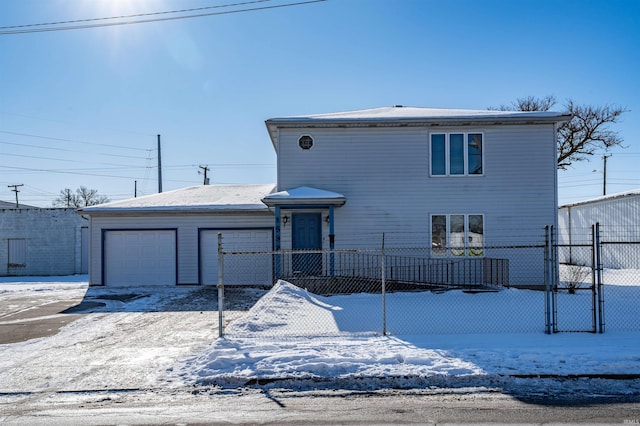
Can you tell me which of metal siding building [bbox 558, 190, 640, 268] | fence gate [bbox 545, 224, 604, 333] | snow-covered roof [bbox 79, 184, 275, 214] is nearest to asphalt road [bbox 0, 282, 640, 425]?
fence gate [bbox 545, 224, 604, 333]

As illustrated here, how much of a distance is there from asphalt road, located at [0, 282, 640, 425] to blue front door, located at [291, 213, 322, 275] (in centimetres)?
864

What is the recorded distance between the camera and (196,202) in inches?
698

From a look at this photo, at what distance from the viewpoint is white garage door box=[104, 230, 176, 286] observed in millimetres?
17219

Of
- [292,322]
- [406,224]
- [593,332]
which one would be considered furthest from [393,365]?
[406,224]

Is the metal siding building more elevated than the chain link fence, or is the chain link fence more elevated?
the metal siding building

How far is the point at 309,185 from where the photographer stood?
50.8 feet

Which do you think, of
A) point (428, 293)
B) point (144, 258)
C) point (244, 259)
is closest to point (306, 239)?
point (244, 259)

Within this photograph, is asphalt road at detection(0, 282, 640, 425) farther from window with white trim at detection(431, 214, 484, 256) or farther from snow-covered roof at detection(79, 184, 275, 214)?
snow-covered roof at detection(79, 184, 275, 214)

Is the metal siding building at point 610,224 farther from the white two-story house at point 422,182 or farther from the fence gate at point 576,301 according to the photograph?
the white two-story house at point 422,182

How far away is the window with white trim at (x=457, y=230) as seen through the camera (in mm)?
15250

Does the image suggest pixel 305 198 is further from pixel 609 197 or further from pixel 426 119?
pixel 609 197

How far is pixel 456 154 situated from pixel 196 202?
976 cm

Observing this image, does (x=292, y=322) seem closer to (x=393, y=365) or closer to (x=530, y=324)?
(x=393, y=365)

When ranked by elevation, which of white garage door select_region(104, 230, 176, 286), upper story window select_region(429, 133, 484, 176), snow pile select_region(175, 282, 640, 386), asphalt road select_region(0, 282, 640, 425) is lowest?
asphalt road select_region(0, 282, 640, 425)
